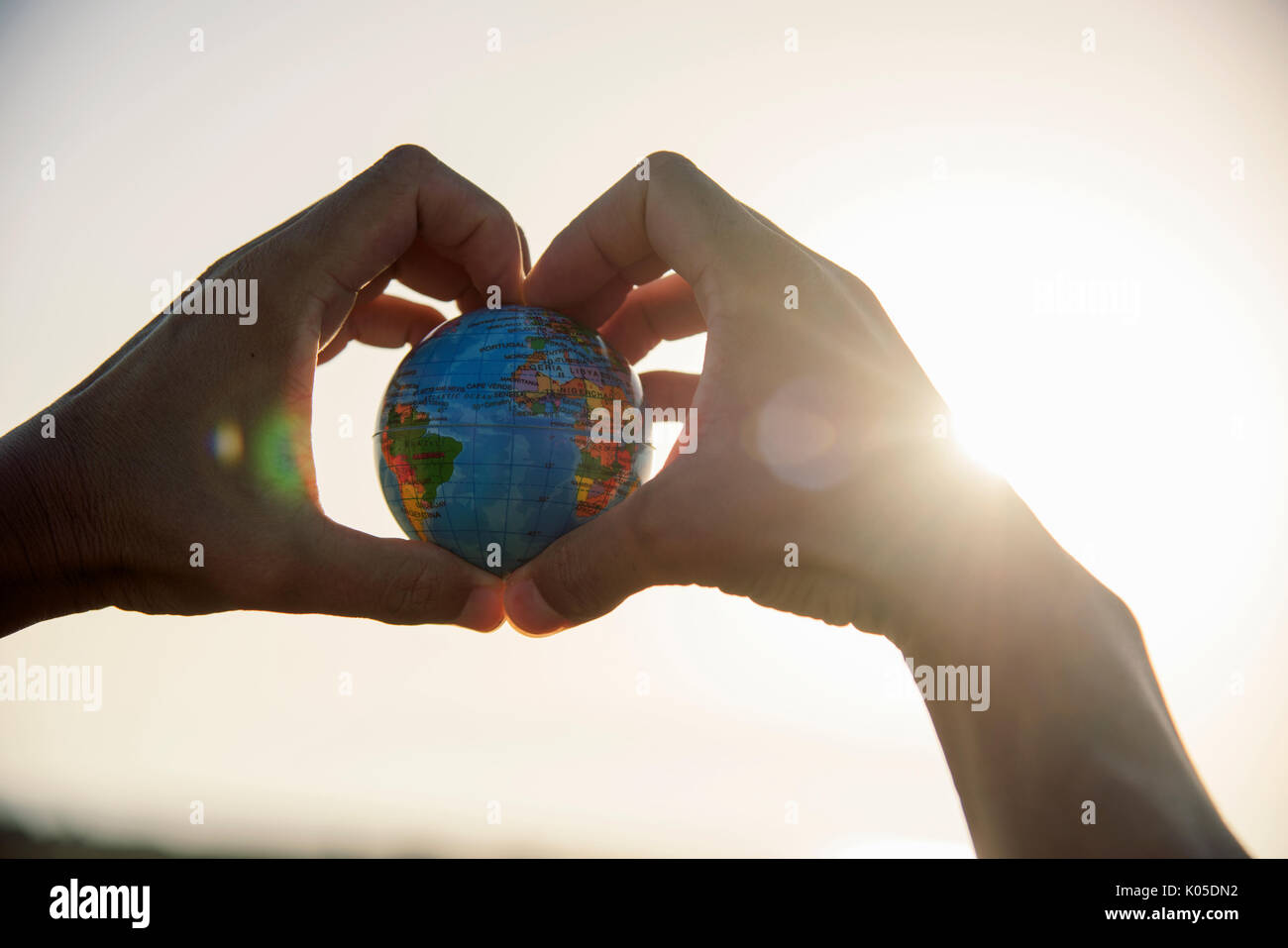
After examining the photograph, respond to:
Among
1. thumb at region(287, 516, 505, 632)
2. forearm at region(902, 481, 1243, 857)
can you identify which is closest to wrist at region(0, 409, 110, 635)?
thumb at region(287, 516, 505, 632)

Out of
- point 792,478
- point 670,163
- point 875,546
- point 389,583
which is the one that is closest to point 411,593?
point 389,583

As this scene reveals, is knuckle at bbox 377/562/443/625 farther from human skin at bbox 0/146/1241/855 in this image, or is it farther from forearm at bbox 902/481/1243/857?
forearm at bbox 902/481/1243/857

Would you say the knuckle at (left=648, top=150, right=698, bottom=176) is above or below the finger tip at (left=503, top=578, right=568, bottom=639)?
above

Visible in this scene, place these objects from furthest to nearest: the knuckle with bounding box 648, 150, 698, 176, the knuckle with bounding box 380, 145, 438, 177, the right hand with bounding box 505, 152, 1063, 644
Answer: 1. the knuckle with bounding box 380, 145, 438, 177
2. the knuckle with bounding box 648, 150, 698, 176
3. the right hand with bounding box 505, 152, 1063, 644

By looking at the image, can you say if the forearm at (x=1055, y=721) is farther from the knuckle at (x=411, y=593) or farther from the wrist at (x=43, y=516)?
the wrist at (x=43, y=516)

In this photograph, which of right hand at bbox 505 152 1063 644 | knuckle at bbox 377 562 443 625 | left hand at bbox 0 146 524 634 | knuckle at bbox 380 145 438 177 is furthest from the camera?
knuckle at bbox 380 145 438 177

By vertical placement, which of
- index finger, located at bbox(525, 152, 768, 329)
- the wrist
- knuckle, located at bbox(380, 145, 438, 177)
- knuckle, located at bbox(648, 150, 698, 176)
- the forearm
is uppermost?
knuckle, located at bbox(380, 145, 438, 177)
